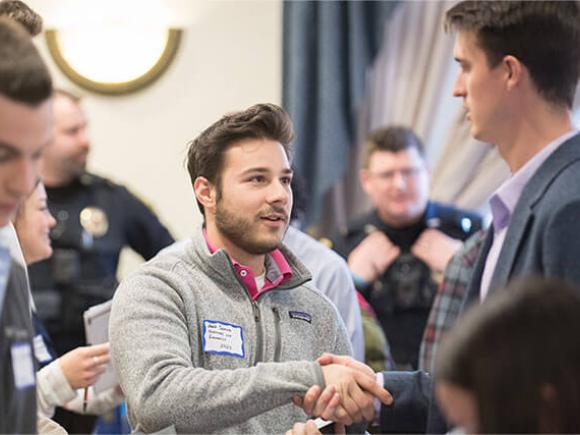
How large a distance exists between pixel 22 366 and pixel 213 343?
706 mm

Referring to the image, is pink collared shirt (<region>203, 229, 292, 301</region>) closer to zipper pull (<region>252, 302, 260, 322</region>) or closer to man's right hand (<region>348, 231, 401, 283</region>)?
zipper pull (<region>252, 302, 260, 322</region>)

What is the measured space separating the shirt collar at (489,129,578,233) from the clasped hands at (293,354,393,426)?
474 mm

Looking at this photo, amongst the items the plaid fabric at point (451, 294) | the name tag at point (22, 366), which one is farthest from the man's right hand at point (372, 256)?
the name tag at point (22, 366)

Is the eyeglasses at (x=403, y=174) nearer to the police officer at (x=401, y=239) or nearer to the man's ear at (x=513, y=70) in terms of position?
the police officer at (x=401, y=239)

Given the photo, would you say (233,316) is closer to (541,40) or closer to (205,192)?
(205,192)

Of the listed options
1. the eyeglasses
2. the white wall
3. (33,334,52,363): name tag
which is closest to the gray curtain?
the white wall

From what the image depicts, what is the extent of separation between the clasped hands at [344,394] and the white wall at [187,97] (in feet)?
11.1

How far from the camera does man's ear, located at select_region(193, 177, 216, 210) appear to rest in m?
2.89

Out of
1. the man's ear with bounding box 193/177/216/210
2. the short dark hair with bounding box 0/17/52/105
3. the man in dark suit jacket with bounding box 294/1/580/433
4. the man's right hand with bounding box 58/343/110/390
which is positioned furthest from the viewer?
the man's right hand with bounding box 58/343/110/390

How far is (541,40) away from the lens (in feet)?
8.34

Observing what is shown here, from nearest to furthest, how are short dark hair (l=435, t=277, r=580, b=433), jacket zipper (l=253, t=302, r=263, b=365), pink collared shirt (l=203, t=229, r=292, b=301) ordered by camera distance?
short dark hair (l=435, t=277, r=580, b=433) → jacket zipper (l=253, t=302, r=263, b=365) → pink collared shirt (l=203, t=229, r=292, b=301)

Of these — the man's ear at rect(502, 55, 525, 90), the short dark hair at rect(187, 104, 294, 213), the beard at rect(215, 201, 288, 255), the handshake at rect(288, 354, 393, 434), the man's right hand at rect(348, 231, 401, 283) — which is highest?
the man's ear at rect(502, 55, 525, 90)

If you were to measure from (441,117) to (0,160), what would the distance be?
4076 mm

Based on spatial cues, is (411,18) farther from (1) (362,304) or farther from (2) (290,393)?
(2) (290,393)
